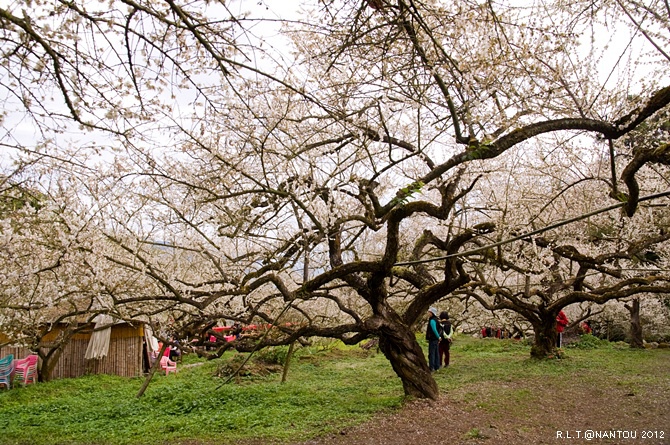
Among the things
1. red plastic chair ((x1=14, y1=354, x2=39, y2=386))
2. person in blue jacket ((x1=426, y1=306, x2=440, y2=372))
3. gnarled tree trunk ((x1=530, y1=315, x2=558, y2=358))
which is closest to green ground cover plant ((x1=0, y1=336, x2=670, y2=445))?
person in blue jacket ((x1=426, y1=306, x2=440, y2=372))

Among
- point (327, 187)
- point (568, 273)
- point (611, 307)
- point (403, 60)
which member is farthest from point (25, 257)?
point (611, 307)

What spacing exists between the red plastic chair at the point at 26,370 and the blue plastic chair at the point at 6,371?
123mm

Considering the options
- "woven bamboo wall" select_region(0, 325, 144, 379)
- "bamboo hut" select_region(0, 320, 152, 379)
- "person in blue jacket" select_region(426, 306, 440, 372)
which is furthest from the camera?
"woven bamboo wall" select_region(0, 325, 144, 379)

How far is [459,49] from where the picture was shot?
4.54m

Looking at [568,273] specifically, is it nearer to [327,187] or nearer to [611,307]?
[611,307]

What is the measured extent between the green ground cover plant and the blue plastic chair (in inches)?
39.7

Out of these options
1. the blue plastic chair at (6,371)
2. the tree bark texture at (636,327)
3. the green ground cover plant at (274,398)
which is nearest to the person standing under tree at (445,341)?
the green ground cover plant at (274,398)

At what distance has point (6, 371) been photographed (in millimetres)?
11711

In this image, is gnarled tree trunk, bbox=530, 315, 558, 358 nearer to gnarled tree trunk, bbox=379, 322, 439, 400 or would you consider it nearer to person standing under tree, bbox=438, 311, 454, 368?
person standing under tree, bbox=438, 311, 454, 368

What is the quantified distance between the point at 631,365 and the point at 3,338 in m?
14.7

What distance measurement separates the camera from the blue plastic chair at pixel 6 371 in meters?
11.6

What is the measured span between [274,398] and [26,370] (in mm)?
7739

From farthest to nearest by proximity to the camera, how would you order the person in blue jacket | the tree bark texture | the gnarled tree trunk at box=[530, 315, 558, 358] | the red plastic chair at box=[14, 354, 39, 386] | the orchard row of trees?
the tree bark texture, the red plastic chair at box=[14, 354, 39, 386], the gnarled tree trunk at box=[530, 315, 558, 358], the person in blue jacket, the orchard row of trees

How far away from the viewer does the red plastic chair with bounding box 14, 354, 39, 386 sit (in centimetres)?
1175
